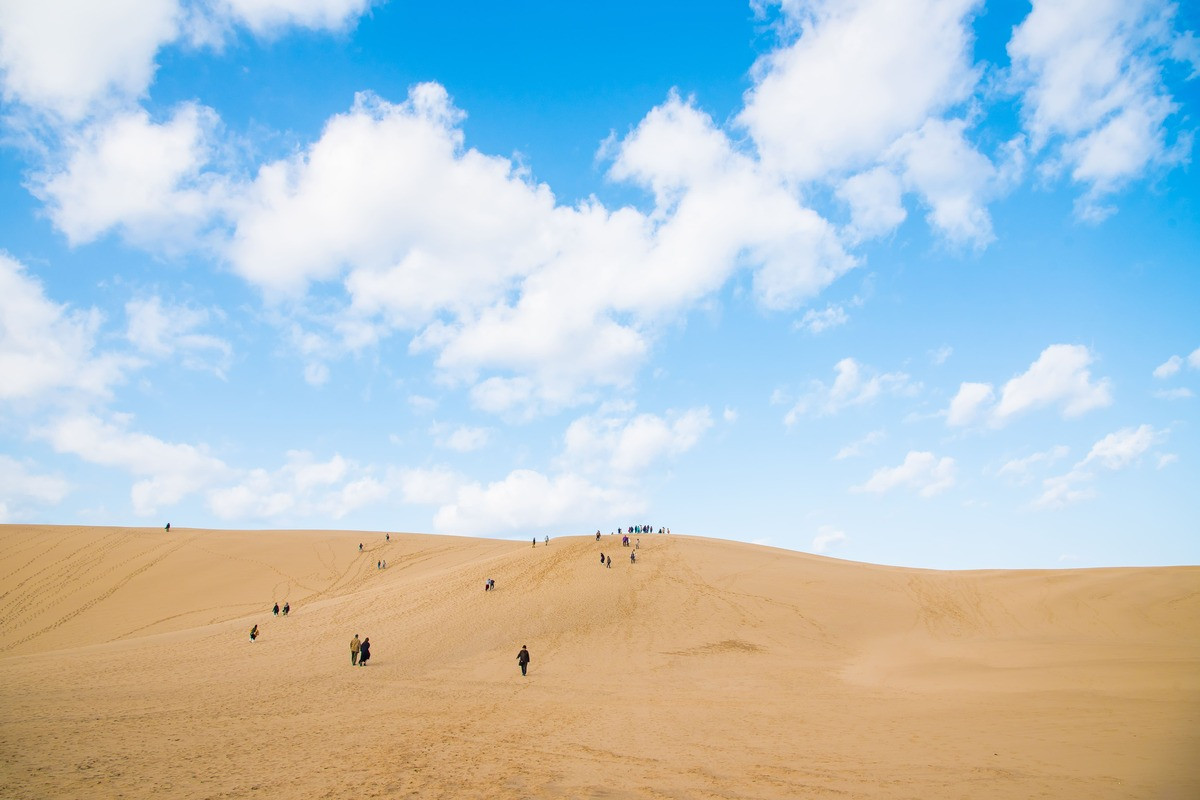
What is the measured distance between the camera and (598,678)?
2131 centimetres

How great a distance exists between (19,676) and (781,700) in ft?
71.1

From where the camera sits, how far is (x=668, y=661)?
23625mm

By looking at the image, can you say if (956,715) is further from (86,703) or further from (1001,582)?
(1001,582)

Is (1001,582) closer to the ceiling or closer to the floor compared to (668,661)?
closer to the ceiling

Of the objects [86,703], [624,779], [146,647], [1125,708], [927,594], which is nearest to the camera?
[624,779]

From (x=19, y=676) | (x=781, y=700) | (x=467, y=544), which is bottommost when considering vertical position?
(x=781, y=700)

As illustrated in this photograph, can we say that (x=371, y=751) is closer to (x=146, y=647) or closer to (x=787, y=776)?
(x=787, y=776)

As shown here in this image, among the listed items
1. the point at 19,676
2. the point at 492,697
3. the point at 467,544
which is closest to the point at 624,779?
the point at 492,697

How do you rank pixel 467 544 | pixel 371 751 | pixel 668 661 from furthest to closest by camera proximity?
1. pixel 467 544
2. pixel 668 661
3. pixel 371 751

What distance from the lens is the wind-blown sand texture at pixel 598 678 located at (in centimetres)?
1011

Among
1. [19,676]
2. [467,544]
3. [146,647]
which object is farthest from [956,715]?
[467,544]

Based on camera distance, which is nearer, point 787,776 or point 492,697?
point 787,776

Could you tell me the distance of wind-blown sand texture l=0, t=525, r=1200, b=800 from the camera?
33.2 ft

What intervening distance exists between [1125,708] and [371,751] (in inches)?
616
